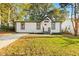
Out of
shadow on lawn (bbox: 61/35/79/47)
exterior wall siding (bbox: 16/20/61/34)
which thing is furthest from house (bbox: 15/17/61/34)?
shadow on lawn (bbox: 61/35/79/47)

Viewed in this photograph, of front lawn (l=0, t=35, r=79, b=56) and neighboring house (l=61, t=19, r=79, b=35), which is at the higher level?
neighboring house (l=61, t=19, r=79, b=35)

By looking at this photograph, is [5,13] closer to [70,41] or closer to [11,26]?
[11,26]

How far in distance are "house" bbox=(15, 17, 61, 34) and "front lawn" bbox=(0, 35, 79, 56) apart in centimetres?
8

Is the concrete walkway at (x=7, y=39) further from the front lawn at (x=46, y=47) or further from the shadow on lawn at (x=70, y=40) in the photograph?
the shadow on lawn at (x=70, y=40)

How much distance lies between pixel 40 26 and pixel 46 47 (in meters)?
0.24

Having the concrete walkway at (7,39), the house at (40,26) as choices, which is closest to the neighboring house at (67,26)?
the house at (40,26)

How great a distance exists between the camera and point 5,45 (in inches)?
171

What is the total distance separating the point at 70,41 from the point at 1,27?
2.48ft

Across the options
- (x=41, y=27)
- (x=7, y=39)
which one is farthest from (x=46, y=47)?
(x=7, y=39)

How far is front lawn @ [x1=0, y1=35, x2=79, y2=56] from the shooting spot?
430cm

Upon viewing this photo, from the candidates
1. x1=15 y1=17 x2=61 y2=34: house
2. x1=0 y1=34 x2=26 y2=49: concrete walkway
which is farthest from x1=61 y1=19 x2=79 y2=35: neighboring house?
x1=0 y1=34 x2=26 y2=49: concrete walkway

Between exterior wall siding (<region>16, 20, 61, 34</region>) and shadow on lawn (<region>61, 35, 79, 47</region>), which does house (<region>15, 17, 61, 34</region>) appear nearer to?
exterior wall siding (<region>16, 20, 61, 34</region>)

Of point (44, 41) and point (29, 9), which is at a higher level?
point (29, 9)

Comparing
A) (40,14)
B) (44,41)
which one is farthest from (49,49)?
(40,14)
